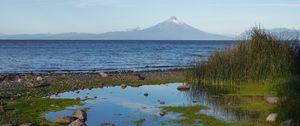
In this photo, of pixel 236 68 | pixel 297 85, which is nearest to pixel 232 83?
pixel 236 68

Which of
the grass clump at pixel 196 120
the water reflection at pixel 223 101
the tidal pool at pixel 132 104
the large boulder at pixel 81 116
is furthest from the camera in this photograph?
the water reflection at pixel 223 101

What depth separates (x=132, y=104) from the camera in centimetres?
2264

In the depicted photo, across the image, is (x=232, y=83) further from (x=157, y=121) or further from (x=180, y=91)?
(x=157, y=121)

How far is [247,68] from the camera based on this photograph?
26.9 m

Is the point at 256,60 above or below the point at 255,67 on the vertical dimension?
above

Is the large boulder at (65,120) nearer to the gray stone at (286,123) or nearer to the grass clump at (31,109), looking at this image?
the grass clump at (31,109)

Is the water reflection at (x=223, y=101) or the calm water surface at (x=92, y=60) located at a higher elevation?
the water reflection at (x=223, y=101)

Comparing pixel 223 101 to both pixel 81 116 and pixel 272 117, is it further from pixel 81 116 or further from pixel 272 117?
pixel 81 116

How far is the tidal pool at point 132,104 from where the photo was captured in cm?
1864

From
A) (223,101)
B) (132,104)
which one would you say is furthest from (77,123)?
(223,101)

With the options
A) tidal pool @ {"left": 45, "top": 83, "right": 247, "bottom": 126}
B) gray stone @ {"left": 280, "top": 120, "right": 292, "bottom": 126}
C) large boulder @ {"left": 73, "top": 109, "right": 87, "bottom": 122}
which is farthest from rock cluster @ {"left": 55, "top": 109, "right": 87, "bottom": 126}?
gray stone @ {"left": 280, "top": 120, "right": 292, "bottom": 126}

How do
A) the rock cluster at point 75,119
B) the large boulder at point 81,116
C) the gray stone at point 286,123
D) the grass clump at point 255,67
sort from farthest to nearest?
the grass clump at point 255,67, the large boulder at point 81,116, the rock cluster at point 75,119, the gray stone at point 286,123

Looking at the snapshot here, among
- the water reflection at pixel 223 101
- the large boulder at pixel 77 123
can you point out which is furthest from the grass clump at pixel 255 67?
the large boulder at pixel 77 123

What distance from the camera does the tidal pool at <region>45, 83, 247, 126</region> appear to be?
1864 centimetres
